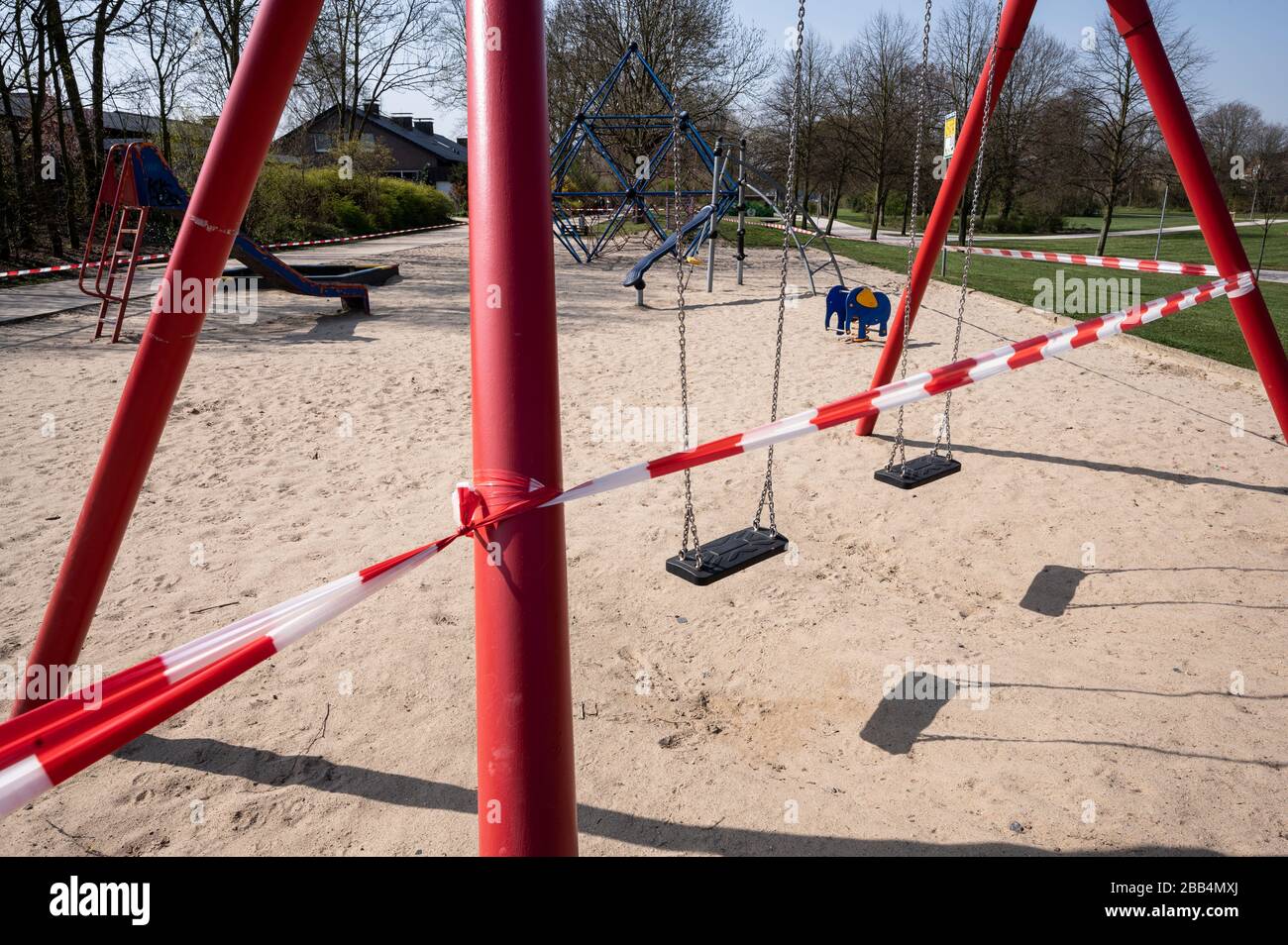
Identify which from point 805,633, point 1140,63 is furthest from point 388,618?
point 1140,63

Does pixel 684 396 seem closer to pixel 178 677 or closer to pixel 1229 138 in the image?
pixel 178 677

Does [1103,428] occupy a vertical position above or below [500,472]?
below

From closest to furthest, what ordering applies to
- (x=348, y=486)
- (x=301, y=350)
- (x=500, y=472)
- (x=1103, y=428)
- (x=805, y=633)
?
Result: 1. (x=500, y=472)
2. (x=805, y=633)
3. (x=348, y=486)
4. (x=1103, y=428)
5. (x=301, y=350)

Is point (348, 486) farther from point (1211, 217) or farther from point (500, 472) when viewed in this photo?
point (1211, 217)

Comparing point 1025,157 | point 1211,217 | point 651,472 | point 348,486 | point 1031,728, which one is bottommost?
point 1031,728

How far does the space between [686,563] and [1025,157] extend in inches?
1602

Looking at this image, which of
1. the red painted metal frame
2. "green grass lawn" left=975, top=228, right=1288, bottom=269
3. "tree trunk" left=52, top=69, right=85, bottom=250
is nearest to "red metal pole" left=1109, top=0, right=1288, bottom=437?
the red painted metal frame

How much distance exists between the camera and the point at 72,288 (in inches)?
550

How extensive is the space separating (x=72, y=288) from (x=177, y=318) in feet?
47.0

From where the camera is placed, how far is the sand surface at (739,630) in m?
2.80

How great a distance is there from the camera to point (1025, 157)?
37.5 meters

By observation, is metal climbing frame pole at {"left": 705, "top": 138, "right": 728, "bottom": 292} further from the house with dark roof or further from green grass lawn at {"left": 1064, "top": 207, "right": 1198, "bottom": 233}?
the house with dark roof

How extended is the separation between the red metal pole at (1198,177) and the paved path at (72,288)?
12531 mm

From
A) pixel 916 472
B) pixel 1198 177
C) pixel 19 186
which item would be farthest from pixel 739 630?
pixel 19 186
